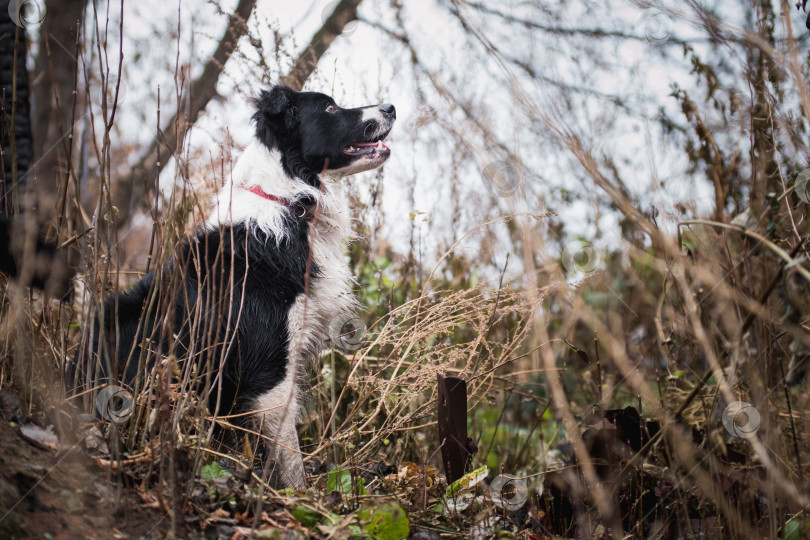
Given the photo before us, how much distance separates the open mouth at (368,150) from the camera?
143 inches

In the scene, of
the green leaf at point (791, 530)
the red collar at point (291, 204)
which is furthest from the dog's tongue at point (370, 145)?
the green leaf at point (791, 530)

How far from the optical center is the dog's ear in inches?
138

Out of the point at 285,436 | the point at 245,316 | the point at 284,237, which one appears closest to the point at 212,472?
the point at 285,436

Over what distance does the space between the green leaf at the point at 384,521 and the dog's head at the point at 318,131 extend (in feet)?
6.72

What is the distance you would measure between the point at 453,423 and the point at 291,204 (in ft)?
4.90

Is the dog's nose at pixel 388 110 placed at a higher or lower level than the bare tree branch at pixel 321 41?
lower

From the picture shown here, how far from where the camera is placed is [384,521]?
2.00m

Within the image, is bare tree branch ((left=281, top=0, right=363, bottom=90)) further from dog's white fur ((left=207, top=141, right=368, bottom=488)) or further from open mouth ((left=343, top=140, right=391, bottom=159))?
dog's white fur ((left=207, top=141, right=368, bottom=488))

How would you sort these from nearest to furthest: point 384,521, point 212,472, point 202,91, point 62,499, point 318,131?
A: point 62,499 < point 384,521 < point 212,472 < point 318,131 < point 202,91

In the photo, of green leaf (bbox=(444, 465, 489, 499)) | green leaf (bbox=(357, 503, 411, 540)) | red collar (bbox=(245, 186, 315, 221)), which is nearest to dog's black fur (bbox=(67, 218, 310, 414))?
red collar (bbox=(245, 186, 315, 221))

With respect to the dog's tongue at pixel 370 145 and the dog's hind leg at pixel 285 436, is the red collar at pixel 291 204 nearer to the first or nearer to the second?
the dog's tongue at pixel 370 145

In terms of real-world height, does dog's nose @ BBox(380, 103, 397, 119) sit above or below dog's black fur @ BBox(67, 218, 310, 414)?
above

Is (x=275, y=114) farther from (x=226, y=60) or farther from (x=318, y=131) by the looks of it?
(x=226, y=60)

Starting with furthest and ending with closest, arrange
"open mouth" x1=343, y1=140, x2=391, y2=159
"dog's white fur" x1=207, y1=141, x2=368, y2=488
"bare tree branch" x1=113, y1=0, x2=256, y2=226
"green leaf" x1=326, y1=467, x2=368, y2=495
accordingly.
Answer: "bare tree branch" x1=113, y1=0, x2=256, y2=226 → "open mouth" x1=343, y1=140, x2=391, y2=159 → "dog's white fur" x1=207, y1=141, x2=368, y2=488 → "green leaf" x1=326, y1=467, x2=368, y2=495
